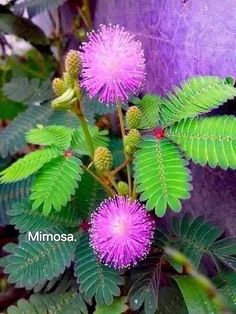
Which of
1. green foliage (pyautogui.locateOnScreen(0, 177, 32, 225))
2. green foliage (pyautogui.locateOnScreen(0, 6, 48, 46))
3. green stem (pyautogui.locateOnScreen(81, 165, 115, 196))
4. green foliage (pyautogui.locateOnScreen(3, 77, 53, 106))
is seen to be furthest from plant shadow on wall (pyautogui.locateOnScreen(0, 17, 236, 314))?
green foliage (pyautogui.locateOnScreen(0, 6, 48, 46))

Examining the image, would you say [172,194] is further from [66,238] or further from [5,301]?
[5,301]

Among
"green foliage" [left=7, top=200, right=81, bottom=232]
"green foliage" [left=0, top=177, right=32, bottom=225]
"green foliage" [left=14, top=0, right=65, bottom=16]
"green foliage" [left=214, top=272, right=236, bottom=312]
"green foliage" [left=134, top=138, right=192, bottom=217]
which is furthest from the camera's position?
"green foliage" [left=14, top=0, right=65, bottom=16]

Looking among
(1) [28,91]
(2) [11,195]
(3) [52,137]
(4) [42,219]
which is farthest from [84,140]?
(1) [28,91]

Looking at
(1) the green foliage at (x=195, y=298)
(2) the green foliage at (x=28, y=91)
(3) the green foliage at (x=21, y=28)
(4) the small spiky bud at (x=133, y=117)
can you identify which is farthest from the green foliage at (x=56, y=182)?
(3) the green foliage at (x=21, y=28)

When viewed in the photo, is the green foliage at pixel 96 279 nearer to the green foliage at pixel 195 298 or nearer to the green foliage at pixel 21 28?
the green foliage at pixel 195 298

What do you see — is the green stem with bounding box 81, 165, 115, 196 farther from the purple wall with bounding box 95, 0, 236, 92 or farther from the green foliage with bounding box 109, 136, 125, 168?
the purple wall with bounding box 95, 0, 236, 92

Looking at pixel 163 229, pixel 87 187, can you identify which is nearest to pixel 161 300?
pixel 163 229
